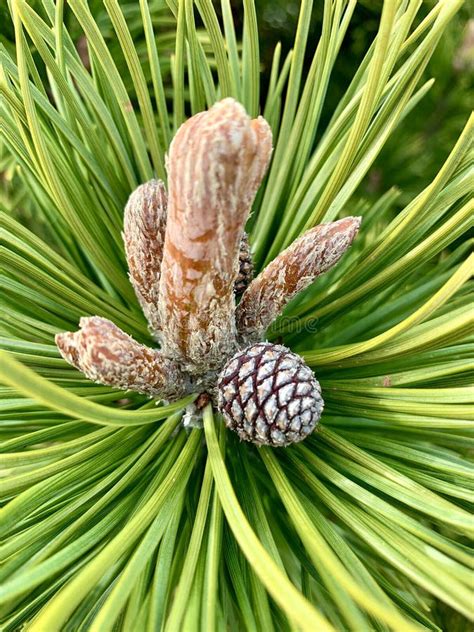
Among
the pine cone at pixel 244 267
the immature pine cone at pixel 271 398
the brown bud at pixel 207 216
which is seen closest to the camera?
the brown bud at pixel 207 216

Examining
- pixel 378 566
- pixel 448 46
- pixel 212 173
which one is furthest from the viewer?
pixel 448 46

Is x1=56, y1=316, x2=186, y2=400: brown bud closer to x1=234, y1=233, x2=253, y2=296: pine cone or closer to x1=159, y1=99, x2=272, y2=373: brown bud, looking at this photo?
x1=159, y1=99, x2=272, y2=373: brown bud

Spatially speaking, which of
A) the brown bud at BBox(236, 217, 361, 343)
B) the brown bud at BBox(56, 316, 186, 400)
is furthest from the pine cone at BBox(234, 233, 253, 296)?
the brown bud at BBox(56, 316, 186, 400)

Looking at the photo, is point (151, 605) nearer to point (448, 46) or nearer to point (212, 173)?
point (212, 173)

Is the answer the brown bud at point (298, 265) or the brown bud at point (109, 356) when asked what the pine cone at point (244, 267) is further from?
the brown bud at point (109, 356)

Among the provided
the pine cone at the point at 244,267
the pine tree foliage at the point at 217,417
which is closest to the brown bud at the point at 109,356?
the pine tree foliage at the point at 217,417

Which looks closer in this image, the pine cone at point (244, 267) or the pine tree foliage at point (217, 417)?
the pine tree foliage at point (217, 417)

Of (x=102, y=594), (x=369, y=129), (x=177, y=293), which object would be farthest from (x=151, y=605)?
(x=369, y=129)
